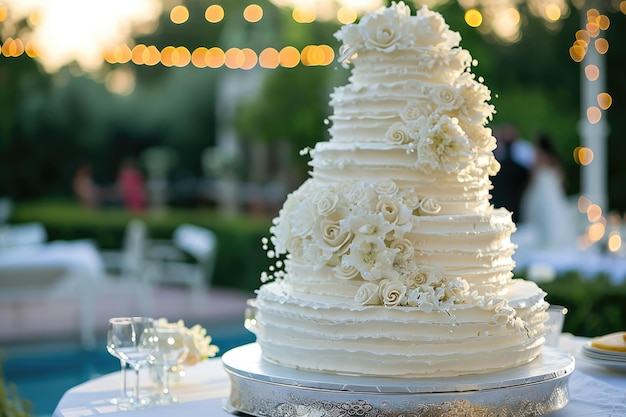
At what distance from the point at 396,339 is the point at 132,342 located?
3.24 feet

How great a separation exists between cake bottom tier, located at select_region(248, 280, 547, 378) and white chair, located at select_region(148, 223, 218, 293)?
8916mm

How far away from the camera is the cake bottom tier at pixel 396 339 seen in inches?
123

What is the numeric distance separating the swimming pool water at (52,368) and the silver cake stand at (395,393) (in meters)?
5.61

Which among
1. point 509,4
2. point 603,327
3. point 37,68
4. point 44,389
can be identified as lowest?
point 44,389

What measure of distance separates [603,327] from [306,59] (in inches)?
513

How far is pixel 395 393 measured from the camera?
3.01 metres

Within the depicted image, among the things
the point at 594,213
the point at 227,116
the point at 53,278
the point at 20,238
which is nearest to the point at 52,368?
the point at 53,278

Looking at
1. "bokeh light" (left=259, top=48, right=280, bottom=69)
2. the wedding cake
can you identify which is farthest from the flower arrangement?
"bokeh light" (left=259, top=48, right=280, bottom=69)

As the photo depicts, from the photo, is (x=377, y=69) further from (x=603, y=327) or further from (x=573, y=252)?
(x=573, y=252)

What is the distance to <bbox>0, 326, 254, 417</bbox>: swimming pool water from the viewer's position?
912cm

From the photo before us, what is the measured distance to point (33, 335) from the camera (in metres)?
11.9

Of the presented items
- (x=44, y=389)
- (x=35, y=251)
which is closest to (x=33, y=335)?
(x=35, y=251)

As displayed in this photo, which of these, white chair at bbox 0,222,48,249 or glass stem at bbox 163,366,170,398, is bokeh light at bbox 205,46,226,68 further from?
glass stem at bbox 163,366,170,398

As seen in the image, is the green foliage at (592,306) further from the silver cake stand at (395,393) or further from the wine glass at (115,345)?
the wine glass at (115,345)
